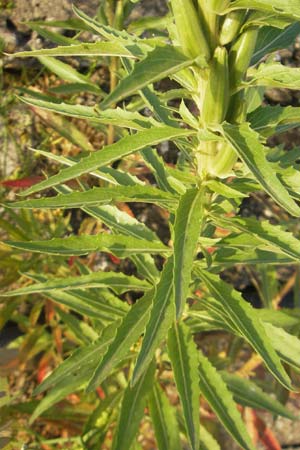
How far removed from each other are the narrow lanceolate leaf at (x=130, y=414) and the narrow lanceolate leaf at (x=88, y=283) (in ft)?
0.68

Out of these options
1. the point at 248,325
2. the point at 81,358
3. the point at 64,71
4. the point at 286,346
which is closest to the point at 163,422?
the point at 81,358

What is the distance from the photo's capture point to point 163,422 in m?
1.31

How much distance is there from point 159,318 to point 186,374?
18cm

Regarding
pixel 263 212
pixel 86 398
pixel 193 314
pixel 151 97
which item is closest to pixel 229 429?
pixel 193 314

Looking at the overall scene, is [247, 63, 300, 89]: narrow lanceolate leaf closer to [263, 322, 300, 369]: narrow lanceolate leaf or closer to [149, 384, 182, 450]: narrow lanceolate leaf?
[263, 322, 300, 369]: narrow lanceolate leaf

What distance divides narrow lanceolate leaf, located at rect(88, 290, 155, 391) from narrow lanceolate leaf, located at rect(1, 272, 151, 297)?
0.09 m

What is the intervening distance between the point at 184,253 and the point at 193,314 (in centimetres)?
52

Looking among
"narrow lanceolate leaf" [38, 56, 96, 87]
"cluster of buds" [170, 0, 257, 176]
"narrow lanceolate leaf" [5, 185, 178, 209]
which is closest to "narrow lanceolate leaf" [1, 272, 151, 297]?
"narrow lanceolate leaf" [5, 185, 178, 209]

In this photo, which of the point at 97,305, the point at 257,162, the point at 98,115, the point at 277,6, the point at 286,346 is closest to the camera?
the point at 277,6

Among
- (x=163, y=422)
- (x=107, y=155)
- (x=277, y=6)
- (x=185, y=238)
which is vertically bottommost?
(x=163, y=422)

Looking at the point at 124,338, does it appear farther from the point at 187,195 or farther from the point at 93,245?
the point at 187,195

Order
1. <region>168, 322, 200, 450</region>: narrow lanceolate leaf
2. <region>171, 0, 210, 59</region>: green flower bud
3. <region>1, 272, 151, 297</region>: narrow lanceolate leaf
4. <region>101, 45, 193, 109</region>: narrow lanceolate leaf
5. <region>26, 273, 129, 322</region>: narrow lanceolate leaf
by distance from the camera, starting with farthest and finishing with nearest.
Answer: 1. <region>26, 273, 129, 322</region>: narrow lanceolate leaf
2. <region>1, 272, 151, 297</region>: narrow lanceolate leaf
3. <region>168, 322, 200, 450</region>: narrow lanceolate leaf
4. <region>171, 0, 210, 59</region>: green flower bud
5. <region>101, 45, 193, 109</region>: narrow lanceolate leaf

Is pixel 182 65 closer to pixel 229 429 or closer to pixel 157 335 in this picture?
pixel 157 335

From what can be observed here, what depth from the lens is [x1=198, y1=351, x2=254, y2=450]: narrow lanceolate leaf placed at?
1.08 m
